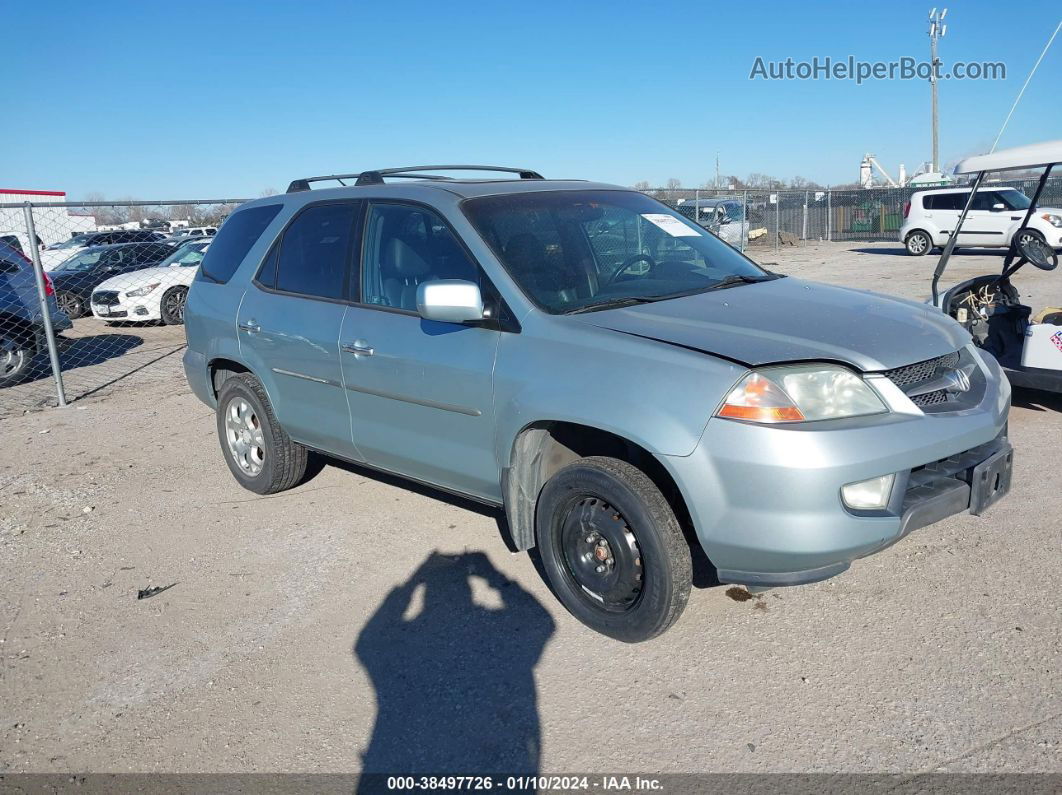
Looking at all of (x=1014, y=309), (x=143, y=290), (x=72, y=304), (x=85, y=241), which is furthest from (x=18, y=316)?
(x=85, y=241)

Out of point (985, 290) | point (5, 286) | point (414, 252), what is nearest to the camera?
point (414, 252)

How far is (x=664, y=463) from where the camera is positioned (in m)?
3.11

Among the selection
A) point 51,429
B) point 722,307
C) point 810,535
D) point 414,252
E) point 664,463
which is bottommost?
point 51,429

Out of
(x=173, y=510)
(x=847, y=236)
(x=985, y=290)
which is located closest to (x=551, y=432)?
(x=173, y=510)

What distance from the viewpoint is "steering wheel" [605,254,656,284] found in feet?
13.3

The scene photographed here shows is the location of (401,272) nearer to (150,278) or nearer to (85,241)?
(150,278)

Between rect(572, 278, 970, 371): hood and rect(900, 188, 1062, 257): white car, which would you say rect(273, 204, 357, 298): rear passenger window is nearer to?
rect(572, 278, 970, 371): hood

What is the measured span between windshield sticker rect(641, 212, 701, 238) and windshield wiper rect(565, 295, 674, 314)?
0.79 m

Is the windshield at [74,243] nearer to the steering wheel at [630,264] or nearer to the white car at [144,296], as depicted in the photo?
the white car at [144,296]

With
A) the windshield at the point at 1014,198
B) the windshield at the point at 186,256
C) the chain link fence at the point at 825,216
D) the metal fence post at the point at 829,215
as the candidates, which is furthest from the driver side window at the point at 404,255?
the metal fence post at the point at 829,215

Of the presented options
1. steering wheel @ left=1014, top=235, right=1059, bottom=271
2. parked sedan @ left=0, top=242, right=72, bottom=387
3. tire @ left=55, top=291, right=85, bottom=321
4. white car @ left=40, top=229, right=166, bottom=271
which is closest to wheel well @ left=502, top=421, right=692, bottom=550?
steering wheel @ left=1014, top=235, right=1059, bottom=271

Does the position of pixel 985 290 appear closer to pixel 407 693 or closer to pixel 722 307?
pixel 722 307

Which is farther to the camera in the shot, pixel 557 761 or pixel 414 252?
pixel 414 252

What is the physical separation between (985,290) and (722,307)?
14.3 ft
